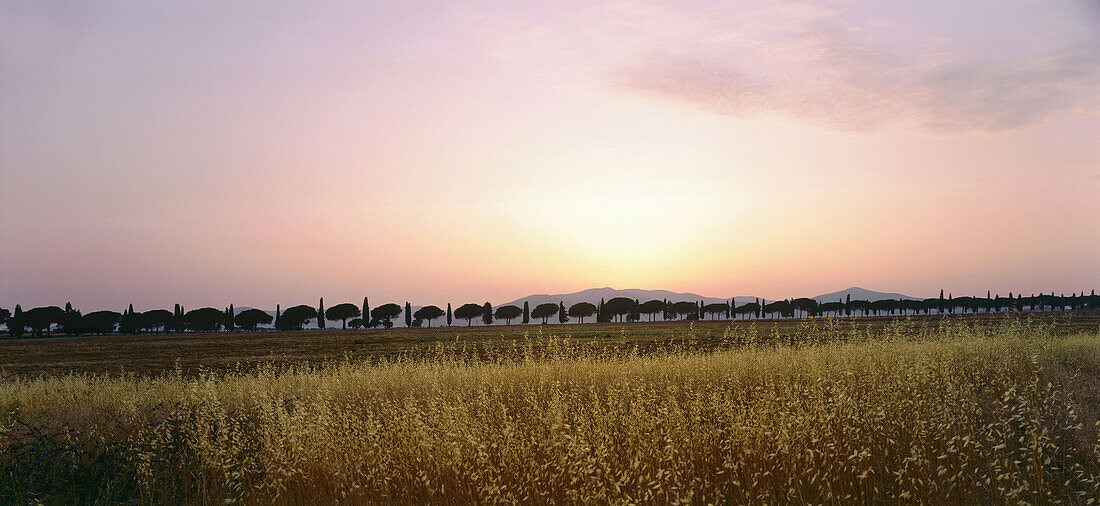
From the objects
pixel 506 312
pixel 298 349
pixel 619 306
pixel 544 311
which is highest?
pixel 298 349

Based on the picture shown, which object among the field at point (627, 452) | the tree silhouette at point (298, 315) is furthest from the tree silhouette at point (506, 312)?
the field at point (627, 452)

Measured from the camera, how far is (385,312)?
17512 centimetres

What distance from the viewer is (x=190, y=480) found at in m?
6.77

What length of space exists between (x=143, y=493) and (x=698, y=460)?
5.82 metres

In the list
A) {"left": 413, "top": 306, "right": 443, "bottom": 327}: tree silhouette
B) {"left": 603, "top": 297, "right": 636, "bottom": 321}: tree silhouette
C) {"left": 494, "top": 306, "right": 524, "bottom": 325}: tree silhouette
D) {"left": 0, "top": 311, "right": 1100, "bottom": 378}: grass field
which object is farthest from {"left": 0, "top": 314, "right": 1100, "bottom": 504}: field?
{"left": 494, "top": 306, "right": 524, "bottom": 325}: tree silhouette

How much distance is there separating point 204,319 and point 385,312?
47.2 meters

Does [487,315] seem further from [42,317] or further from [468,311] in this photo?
[42,317]

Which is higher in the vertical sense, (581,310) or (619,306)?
(619,306)

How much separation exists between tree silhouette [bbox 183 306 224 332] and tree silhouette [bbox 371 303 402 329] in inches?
1608

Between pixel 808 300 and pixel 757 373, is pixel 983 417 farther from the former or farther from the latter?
pixel 808 300

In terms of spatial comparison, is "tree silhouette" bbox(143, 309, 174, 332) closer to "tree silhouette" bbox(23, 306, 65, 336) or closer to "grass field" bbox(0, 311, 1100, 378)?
"tree silhouette" bbox(23, 306, 65, 336)

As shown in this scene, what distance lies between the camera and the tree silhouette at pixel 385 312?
568ft

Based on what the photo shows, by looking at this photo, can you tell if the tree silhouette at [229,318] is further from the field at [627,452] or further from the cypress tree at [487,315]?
the field at [627,452]

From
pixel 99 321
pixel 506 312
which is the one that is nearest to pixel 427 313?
pixel 506 312
